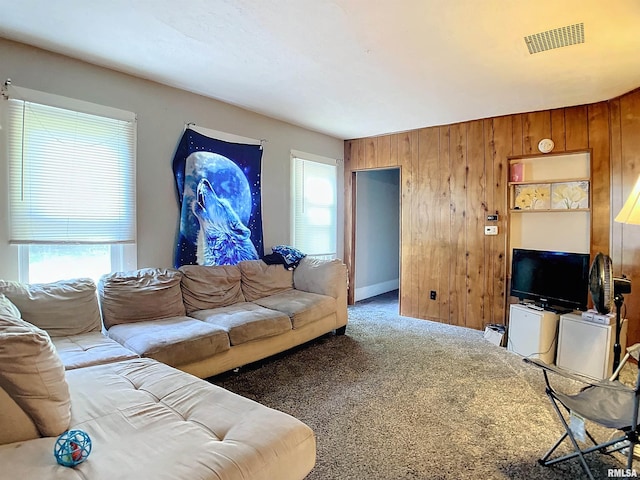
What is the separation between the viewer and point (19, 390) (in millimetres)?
A: 1245

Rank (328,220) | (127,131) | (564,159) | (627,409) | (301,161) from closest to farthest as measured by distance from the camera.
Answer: (627,409), (127,131), (564,159), (301,161), (328,220)

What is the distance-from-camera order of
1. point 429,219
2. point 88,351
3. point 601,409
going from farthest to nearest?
point 429,219
point 88,351
point 601,409

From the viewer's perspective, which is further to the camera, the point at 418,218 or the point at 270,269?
the point at 418,218

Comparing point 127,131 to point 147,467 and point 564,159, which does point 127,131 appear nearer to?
point 147,467

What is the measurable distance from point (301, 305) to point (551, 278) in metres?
2.44

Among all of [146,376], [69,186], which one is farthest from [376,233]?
[146,376]

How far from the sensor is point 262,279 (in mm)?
3936

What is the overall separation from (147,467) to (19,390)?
53 cm

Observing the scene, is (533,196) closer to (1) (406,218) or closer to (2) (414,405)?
(1) (406,218)

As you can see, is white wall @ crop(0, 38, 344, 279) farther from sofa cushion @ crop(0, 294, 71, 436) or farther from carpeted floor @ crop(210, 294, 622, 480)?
sofa cushion @ crop(0, 294, 71, 436)

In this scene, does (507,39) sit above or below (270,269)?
above

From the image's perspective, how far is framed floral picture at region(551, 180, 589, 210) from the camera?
3.79 m

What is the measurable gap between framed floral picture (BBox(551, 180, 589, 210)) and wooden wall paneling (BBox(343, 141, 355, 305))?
2615mm

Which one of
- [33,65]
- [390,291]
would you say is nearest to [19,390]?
[33,65]
